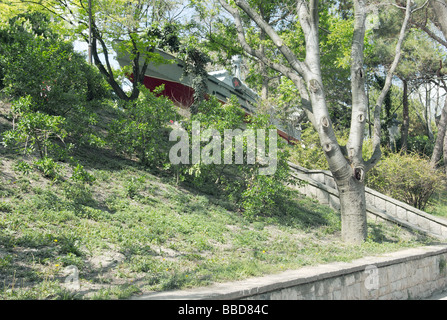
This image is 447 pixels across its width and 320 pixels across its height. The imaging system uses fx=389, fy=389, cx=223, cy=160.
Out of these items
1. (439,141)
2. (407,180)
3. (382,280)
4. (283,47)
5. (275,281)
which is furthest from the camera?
(439,141)

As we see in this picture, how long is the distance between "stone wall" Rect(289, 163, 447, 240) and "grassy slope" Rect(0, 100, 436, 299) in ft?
4.93

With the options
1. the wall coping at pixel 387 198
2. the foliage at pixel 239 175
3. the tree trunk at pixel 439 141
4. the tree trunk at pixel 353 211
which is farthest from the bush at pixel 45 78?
the tree trunk at pixel 439 141

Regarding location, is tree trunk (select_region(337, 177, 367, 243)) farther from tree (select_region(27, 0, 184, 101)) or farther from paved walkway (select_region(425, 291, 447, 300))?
tree (select_region(27, 0, 184, 101))

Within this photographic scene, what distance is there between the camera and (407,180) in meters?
14.4

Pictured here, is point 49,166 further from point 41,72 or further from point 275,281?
point 275,281

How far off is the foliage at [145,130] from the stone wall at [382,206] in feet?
13.7

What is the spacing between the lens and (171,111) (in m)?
10.8

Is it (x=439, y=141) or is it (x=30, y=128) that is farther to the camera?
(x=439, y=141)

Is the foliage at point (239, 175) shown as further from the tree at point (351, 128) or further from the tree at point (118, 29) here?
the tree at point (118, 29)

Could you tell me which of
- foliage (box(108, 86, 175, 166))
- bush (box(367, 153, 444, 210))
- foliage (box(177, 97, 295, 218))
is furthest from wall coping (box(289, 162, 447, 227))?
foliage (box(108, 86, 175, 166))

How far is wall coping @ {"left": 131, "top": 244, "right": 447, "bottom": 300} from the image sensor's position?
4.15 m

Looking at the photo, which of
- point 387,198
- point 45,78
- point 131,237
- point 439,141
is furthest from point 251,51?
point 439,141

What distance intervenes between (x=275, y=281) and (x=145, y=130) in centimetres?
631

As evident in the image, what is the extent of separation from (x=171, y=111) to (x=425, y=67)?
1716 centimetres
